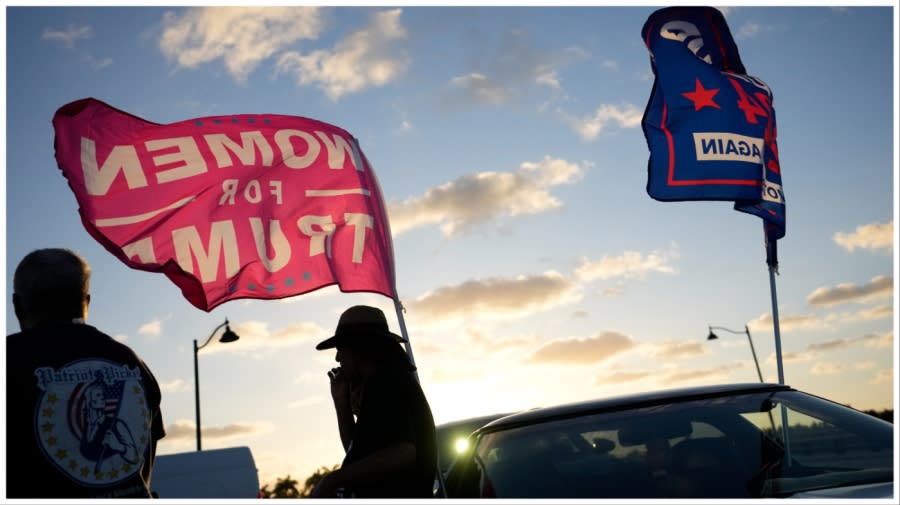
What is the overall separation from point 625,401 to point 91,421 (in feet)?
7.94

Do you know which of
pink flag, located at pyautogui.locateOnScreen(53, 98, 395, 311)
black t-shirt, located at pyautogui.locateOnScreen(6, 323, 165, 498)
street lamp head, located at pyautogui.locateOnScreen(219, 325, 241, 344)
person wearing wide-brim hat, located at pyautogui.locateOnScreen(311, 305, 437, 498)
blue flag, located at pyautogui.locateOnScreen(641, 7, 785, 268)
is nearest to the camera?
black t-shirt, located at pyautogui.locateOnScreen(6, 323, 165, 498)

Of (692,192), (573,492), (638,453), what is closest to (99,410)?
(573,492)

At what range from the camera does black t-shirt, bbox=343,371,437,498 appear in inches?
157

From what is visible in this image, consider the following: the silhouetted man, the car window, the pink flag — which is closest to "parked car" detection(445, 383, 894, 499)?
the car window

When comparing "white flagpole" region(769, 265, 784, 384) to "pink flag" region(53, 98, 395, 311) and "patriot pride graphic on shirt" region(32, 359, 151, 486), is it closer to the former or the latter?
"pink flag" region(53, 98, 395, 311)

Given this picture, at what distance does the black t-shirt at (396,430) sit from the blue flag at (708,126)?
17.8ft

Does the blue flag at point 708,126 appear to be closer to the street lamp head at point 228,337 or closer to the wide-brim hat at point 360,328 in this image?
the wide-brim hat at point 360,328

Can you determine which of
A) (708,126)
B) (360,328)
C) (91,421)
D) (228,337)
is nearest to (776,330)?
(708,126)

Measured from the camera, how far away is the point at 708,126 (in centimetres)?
930

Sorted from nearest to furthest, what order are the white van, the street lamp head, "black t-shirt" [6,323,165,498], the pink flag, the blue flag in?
"black t-shirt" [6,323,165,498] → the pink flag → the blue flag → the white van → the street lamp head

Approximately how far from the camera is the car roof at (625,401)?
4582 mm

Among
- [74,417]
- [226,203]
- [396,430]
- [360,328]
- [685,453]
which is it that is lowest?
[685,453]

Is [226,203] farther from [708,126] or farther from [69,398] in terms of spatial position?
[708,126]

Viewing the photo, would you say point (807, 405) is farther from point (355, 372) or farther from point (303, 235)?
point (303, 235)
